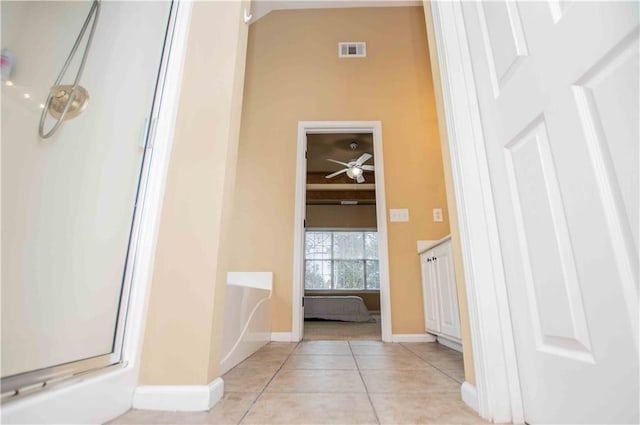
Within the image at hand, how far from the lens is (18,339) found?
2.34ft

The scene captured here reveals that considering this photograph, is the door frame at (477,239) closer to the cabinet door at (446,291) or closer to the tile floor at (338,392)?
the tile floor at (338,392)

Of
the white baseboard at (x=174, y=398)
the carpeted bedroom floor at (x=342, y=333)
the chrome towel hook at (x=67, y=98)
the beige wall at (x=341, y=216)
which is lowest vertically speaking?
the carpeted bedroom floor at (x=342, y=333)

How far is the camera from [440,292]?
2.24m

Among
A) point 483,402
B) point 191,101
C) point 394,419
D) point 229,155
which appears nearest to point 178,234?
point 229,155

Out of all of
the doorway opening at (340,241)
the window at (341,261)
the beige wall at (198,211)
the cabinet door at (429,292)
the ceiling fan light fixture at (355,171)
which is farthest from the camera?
the window at (341,261)

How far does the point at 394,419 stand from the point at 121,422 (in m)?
0.82

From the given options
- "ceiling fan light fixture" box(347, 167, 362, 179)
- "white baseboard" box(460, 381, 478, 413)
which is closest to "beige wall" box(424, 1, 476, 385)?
"white baseboard" box(460, 381, 478, 413)

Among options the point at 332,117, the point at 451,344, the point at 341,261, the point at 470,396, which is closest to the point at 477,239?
the point at 470,396

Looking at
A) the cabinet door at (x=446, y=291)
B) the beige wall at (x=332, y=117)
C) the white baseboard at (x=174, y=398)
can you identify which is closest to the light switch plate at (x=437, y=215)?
the beige wall at (x=332, y=117)

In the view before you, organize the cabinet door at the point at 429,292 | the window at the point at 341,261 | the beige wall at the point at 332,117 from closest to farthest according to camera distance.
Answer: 1. the cabinet door at the point at 429,292
2. the beige wall at the point at 332,117
3. the window at the point at 341,261

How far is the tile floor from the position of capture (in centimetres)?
90

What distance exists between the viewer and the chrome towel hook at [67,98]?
3.00 ft

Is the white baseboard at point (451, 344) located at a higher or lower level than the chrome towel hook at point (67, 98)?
lower

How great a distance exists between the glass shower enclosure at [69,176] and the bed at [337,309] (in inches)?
179
